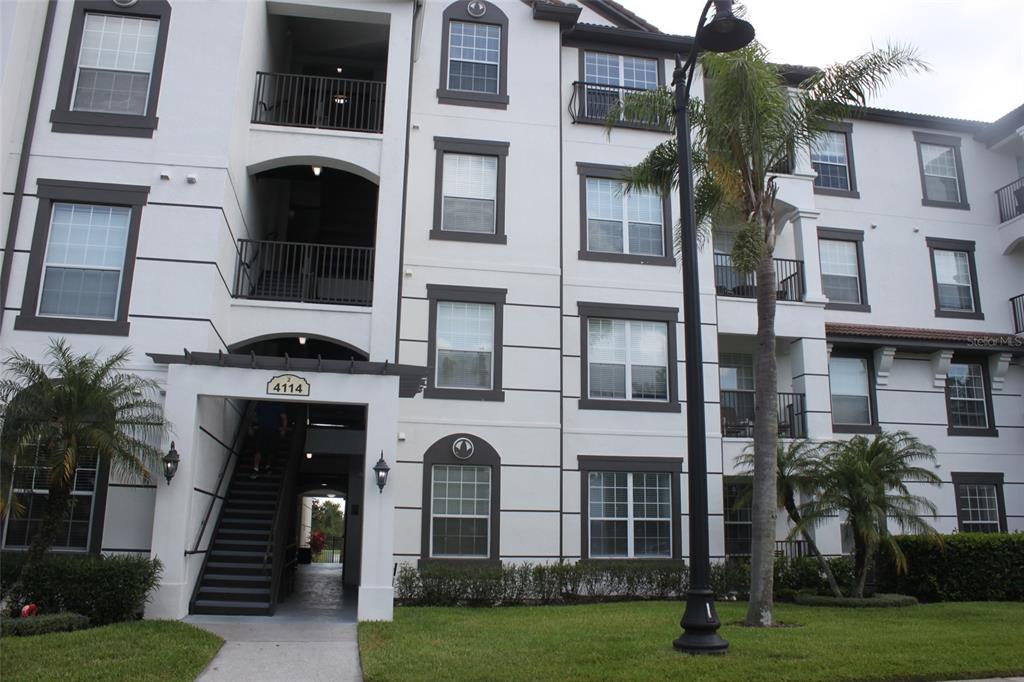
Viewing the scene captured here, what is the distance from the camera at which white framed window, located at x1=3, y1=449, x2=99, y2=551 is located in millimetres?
13930

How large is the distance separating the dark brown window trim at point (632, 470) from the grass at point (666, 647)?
119 inches

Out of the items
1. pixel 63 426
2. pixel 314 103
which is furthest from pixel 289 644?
pixel 314 103

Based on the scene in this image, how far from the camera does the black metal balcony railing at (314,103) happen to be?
58.7 feet

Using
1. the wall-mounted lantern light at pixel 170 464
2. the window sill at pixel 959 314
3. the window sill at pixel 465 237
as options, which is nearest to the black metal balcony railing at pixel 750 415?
the window sill at pixel 959 314

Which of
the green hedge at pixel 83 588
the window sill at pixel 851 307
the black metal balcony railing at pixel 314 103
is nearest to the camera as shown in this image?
the green hedge at pixel 83 588

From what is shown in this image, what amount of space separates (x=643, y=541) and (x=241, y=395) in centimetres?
913

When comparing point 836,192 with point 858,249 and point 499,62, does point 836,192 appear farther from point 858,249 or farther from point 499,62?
point 499,62

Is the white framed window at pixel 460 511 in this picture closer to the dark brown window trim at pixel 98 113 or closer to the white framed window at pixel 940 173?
the dark brown window trim at pixel 98 113

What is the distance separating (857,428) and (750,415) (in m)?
2.79

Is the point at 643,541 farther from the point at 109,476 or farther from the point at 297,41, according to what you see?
the point at 297,41

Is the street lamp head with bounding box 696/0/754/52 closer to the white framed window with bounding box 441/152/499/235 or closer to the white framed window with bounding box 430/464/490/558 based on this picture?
the white framed window with bounding box 441/152/499/235

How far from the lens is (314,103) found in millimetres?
20844

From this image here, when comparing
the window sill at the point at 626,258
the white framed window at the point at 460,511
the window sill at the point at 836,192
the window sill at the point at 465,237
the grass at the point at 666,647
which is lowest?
the grass at the point at 666,647

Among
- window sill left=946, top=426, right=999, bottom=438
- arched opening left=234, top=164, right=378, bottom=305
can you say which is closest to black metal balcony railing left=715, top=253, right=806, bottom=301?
window sill left=946, top=426, right=999, bottom=438
